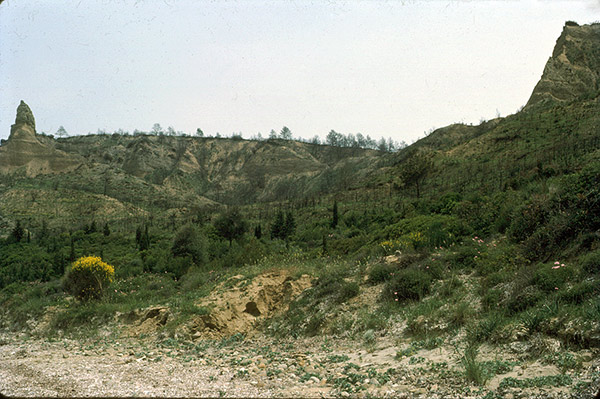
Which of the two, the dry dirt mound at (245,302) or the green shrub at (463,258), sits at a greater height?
the green shrub at (463,258)

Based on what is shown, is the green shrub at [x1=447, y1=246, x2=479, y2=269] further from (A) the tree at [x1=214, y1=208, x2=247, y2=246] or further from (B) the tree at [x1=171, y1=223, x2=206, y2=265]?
(A) the tree at [x1=214, y1=208, x2=247, y2=246]

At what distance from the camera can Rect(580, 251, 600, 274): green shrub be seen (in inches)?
208

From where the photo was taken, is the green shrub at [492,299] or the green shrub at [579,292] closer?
the green shrub at [579,292]

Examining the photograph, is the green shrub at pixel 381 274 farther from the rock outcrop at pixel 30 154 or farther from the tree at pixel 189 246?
the rock outcrop at pixel 30 154

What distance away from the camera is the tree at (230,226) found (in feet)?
100

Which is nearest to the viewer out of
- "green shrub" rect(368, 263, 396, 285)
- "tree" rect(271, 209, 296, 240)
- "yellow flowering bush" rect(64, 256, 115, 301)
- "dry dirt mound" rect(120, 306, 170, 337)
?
"green shrub" rect(368, 263, 396, 285)

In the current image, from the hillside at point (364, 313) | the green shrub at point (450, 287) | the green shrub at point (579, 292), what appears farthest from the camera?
the green shrub at point (450, 287)

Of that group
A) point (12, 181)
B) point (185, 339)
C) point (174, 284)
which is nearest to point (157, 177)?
point (12, 181)

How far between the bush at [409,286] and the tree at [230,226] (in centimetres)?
2329

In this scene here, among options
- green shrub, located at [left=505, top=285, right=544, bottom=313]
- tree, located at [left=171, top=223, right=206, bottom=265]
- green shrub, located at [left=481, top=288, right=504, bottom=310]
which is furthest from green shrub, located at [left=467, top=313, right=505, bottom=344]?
tree, located at [left=171, top=223, right=206, bottom=265]

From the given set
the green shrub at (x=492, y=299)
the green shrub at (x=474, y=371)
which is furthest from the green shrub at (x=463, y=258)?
the green shrub at (x=474, y=371)

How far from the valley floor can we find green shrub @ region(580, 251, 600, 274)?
83.8 inches

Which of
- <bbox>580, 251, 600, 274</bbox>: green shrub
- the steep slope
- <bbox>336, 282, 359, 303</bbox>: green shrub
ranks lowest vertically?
<bbox>336, 282, 359, 303</bbox>: green shrub

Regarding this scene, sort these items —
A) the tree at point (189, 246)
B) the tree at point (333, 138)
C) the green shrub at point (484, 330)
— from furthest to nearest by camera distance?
the tree at point (333, 138)
the tree at point (189, 246)
the green shrub at point (484, 330)
